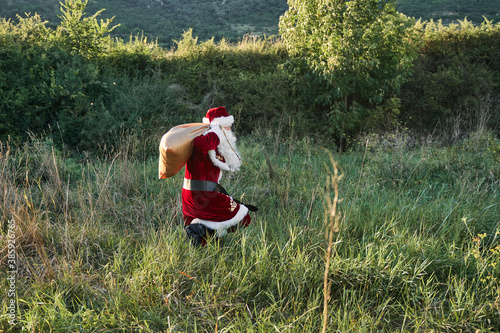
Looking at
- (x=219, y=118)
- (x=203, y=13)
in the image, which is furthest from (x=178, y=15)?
(x=219, y=118)

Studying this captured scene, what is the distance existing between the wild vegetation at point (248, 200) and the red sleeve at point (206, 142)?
2.42 feet

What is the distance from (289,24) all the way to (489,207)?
21.7ft

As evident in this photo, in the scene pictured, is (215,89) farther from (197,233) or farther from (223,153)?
(197,233)

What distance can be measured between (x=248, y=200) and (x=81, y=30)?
7916mm

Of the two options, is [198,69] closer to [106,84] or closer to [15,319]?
[106,84]

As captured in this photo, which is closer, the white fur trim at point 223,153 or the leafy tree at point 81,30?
the white fur trim at point 223,153

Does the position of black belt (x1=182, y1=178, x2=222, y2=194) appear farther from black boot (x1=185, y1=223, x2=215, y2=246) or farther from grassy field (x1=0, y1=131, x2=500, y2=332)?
grassy field (x1=0, y1=131, x2=500, y2=332)

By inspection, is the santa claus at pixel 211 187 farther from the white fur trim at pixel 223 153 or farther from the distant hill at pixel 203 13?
the distant hill at pixel 203 13

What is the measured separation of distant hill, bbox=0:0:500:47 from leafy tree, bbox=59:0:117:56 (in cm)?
978

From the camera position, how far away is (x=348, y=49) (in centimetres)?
792

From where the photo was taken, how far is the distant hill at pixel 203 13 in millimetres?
20734

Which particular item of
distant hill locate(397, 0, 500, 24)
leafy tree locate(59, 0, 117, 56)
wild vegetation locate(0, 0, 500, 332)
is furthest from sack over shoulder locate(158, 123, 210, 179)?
distant hill locate(397, 0, 500, 24)

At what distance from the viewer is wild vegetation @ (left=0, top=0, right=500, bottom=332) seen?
2.43m

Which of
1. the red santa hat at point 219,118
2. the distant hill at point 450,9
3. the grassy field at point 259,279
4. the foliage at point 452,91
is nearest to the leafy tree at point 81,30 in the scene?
the grassy field at point 259,279
